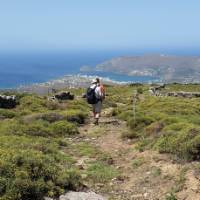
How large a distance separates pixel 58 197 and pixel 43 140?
7833mm

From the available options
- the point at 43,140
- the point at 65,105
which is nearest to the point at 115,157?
the point at 43,140

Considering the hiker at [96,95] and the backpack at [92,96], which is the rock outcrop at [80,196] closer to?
the hiker at [96,95]

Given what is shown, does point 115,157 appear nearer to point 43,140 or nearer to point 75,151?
point 75,151

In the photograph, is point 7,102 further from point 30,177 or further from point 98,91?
point 30,177

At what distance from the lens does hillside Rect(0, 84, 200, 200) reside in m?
10.0

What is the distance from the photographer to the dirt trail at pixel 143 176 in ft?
36.9

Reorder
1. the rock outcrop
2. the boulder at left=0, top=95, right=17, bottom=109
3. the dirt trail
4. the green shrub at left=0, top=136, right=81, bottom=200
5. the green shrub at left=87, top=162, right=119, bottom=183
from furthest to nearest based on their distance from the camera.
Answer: the boulder at left=0, top=95, right=17, bottom=109 → the green shrub at left=87, top=162, right=119, bottom=183 → the dirt trail → the rock outcrop → the green shrub at left=0, top=136, right=81, bottom=200

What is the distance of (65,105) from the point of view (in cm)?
3166

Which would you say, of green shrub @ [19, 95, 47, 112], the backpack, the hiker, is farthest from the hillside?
green shrub @ [19, 95, 47, 112]

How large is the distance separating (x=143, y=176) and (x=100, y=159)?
8.47ft

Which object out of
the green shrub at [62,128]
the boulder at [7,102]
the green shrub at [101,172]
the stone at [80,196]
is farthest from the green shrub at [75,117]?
the stone at [80,196]

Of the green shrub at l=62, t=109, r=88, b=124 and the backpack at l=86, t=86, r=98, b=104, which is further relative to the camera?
the backpack at l=86, t=86, r=98, b=104

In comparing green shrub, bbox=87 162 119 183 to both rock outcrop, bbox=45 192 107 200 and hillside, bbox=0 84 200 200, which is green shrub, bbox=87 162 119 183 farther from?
rock outcrop, bbox=45 192 107 200

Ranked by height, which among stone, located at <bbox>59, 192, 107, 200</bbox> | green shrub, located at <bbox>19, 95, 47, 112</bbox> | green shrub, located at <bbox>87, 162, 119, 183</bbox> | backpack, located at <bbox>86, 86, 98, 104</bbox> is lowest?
green shrub, located at <bbox>19, 95, 47, 112</bbox>
